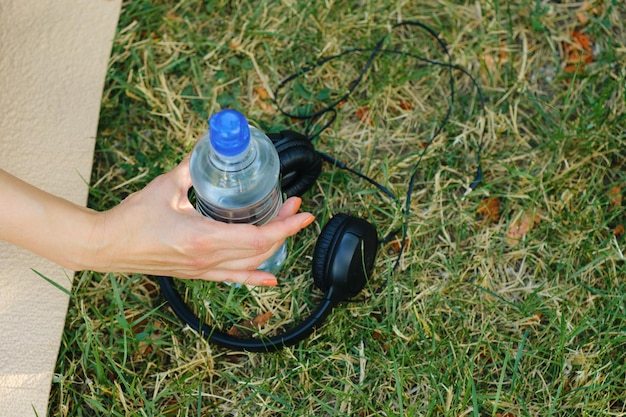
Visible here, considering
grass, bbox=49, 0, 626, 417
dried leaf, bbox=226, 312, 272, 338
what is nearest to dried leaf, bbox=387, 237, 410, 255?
grass, bbox=49, 0, 626, 417

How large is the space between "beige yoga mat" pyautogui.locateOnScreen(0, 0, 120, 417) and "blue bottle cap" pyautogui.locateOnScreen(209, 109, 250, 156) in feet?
3.66

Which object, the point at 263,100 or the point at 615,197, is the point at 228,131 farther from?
the point at 615,197

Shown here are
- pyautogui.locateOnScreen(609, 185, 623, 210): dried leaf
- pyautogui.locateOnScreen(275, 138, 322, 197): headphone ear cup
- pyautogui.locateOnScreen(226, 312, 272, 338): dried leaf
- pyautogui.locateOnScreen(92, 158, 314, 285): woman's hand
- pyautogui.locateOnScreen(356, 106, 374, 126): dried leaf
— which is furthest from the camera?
pyautogui.locateOnScreen(356, 106, 374, 126): dried leaf

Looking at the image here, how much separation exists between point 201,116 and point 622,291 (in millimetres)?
1656

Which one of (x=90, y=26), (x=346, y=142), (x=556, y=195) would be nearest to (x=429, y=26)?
(x=346, y=142)

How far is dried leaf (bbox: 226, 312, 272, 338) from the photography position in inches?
87.5

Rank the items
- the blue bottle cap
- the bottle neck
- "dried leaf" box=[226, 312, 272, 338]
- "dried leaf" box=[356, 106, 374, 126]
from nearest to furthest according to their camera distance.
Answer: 1. the blue bottle cap
2. the bottle neck
3. "dried leaf" box=[226, 312, 272, 338]
4. "dried leaf" box=[356, 106, 374, 126]

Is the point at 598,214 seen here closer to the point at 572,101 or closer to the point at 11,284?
the point at 572,101

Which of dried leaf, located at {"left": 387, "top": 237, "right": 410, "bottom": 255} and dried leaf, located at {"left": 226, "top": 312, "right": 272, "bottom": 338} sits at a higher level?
dried leaf, located at {"left": 387, "top": 237, "right": 410, "bottom": 255}

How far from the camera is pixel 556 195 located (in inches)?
92.9

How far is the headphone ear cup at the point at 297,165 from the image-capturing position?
199 centimetres

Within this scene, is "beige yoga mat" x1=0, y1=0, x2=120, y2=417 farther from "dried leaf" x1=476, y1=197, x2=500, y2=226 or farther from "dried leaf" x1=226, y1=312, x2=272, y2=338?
"dried leaf" x1=476, y1=197, x2=500, y2=226

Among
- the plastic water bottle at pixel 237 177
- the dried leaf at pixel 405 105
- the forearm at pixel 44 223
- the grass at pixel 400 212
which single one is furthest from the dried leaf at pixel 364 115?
the forearm at pixel 44 223

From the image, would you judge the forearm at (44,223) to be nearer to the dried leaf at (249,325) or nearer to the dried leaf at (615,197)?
the dried leaf at (249,325)
